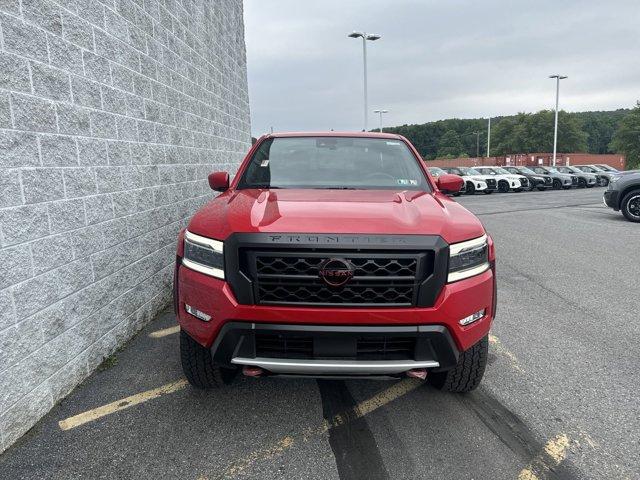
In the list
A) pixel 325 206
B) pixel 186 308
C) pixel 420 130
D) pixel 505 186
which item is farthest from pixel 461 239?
pixel 420 130

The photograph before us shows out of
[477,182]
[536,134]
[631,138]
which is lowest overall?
[477,182]

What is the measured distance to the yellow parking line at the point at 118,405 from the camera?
2770mm

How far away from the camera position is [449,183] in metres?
3.65

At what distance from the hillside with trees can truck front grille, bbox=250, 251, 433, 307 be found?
219 ft

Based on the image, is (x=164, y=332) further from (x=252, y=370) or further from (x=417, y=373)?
(x=417, y=373)

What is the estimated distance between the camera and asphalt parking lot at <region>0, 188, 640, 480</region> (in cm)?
235

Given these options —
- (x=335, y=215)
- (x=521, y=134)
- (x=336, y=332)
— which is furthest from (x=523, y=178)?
(x=521, y=134)

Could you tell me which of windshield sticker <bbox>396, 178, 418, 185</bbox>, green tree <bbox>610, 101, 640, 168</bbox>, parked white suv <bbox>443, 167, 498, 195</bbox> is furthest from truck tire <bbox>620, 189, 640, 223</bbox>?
green tree <bbox>610, 101, 640, 168</bbox>

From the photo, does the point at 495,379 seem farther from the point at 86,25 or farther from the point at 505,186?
the point at 505,186

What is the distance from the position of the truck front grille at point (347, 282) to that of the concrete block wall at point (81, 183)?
1430mm

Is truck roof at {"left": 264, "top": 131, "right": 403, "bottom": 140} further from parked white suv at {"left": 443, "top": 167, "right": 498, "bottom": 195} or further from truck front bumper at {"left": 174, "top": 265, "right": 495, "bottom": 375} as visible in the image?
parked white suv at {"left": 443, "top": 167, "right": 498, "bottom": 195}

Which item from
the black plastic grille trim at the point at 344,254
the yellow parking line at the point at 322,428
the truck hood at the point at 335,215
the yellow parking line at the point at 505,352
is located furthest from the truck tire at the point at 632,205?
the black plastic grille trim at the point at 344,254

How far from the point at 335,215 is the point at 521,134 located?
9854 cm

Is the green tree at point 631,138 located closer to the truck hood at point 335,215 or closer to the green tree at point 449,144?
the green tree at point 449,144
